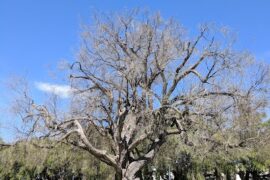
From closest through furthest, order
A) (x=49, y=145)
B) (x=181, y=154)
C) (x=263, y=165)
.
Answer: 1. (x=49, y=145)
2. (x=181, y=154)
3. (x=263, y=165)

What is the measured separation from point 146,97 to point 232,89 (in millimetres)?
3677

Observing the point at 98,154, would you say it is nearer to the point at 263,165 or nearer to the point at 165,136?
the point at 165,136

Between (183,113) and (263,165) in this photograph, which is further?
(263,165)

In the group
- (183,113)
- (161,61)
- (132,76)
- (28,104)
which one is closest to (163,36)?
(161,61)

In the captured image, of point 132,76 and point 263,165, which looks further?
point 263,165


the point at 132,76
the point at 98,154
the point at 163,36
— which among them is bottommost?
the point at 98,154

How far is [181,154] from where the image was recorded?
24234mm

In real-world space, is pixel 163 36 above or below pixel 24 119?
above

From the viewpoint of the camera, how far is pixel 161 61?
19016mm

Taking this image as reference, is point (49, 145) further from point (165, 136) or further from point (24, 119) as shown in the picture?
point (165, 136)

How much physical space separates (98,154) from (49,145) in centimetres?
234

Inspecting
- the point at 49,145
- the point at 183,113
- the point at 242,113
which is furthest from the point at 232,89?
Result: the point at 49,145

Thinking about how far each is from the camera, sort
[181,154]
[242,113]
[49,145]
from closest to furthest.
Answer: [242,113] < [49,145] < [181,154]

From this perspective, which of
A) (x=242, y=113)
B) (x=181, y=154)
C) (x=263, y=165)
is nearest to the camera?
(x=242, y=113)
